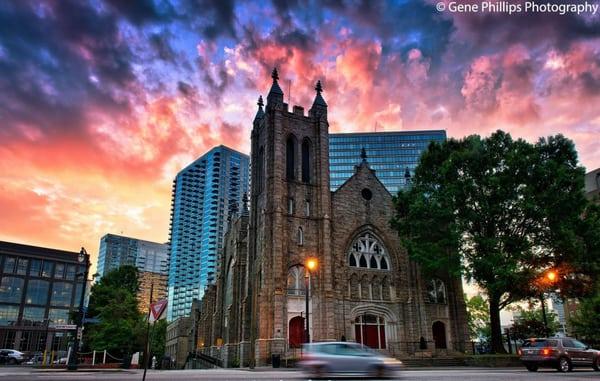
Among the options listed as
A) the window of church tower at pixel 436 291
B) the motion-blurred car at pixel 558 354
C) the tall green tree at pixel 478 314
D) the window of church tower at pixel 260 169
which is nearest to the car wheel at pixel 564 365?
the motion-blurred car at pixel 558 354

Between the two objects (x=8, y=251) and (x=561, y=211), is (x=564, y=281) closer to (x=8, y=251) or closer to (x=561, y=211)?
(x=561, y=211)

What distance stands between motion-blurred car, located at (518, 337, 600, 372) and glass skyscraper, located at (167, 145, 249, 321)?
162 meters

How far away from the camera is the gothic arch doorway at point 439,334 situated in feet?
123

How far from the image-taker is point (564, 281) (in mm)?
29125

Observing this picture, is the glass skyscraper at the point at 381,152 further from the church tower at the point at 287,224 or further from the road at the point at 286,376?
the road at the point at 286,376

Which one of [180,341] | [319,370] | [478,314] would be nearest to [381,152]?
[478,314]

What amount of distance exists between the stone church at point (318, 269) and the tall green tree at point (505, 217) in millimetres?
5577

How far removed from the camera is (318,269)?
34.8 m

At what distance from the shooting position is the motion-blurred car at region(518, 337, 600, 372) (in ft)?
61.7

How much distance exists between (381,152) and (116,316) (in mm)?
85365

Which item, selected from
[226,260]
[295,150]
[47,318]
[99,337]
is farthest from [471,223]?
[47,318]

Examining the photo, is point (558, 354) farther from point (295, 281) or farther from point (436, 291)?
point (436, 291)

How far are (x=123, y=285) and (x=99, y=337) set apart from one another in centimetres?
1078

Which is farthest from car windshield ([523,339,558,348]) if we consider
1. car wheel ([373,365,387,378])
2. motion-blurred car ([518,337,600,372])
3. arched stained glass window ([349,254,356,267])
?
arched stained glass window ([349,254,356,267])
